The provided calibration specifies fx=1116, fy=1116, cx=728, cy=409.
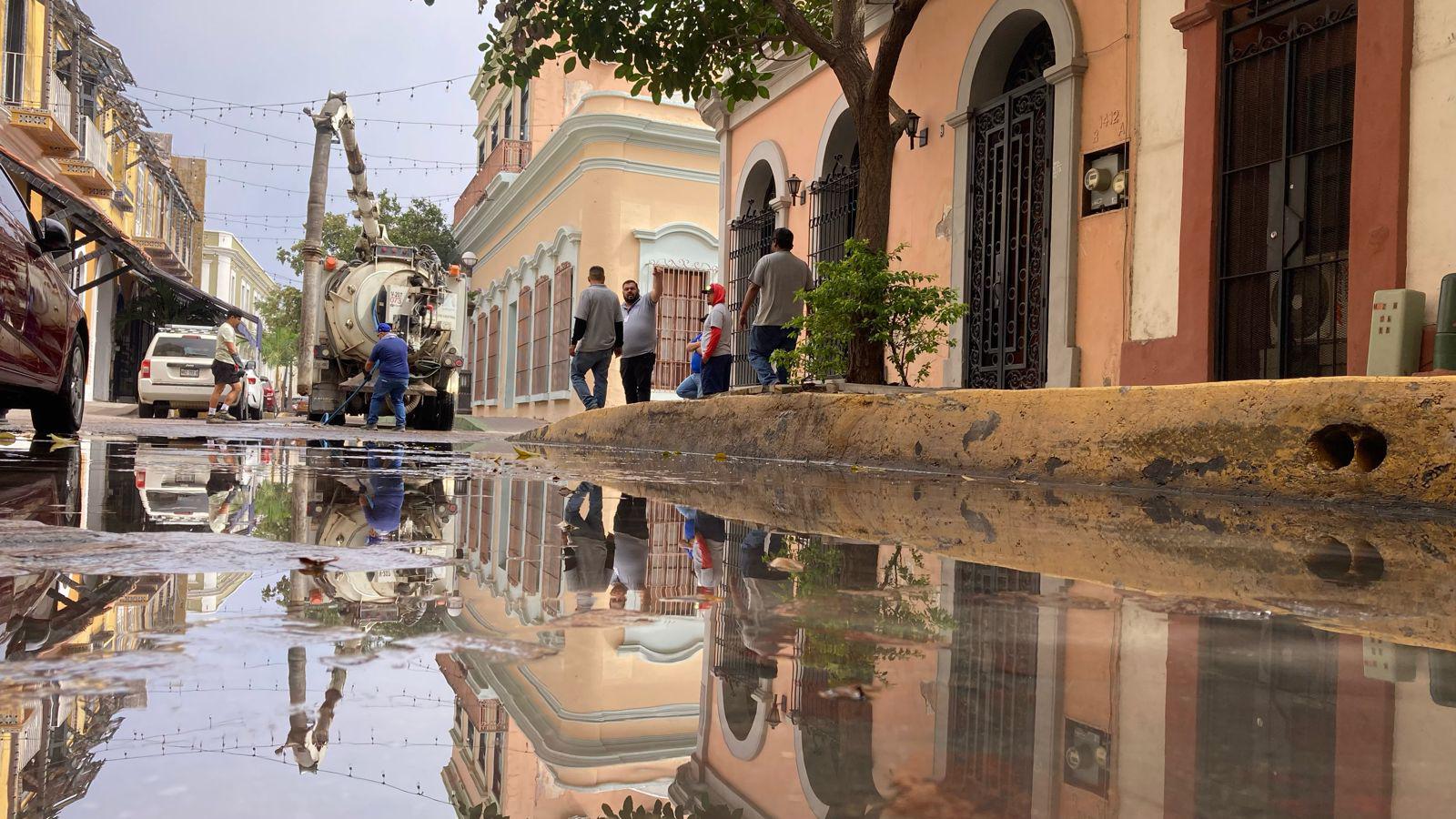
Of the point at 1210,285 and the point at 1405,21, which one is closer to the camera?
the point at 1405,21

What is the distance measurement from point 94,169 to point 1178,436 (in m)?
23.7

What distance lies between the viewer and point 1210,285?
7449 mm

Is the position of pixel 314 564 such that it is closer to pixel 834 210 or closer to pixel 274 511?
pixel 274 511

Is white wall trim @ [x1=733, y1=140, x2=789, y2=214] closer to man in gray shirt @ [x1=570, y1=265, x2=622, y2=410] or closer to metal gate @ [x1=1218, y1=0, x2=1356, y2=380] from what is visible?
man in gray shirt @ [x1=570, y1=265, x2=622, y2=410]

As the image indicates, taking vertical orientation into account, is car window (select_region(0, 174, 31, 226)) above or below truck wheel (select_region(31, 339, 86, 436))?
above

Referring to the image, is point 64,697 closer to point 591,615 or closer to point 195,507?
point 591,615

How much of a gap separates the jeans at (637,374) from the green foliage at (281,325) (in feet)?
115

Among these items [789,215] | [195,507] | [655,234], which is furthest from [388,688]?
[655,234]

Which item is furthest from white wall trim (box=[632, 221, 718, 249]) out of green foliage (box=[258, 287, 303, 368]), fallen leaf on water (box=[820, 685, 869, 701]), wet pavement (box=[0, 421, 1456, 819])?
green foliage (box=[258, 287, 303, 368])

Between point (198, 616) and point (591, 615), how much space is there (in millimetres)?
545

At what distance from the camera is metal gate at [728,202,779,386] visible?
48.9 feet

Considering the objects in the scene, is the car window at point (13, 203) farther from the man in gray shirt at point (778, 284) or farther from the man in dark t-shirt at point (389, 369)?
the man in dark t-shirt at point (389, 369)

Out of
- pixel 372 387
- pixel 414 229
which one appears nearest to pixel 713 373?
pixel 372 387

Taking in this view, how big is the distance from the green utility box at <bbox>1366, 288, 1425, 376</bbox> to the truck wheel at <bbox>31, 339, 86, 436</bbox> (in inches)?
298
